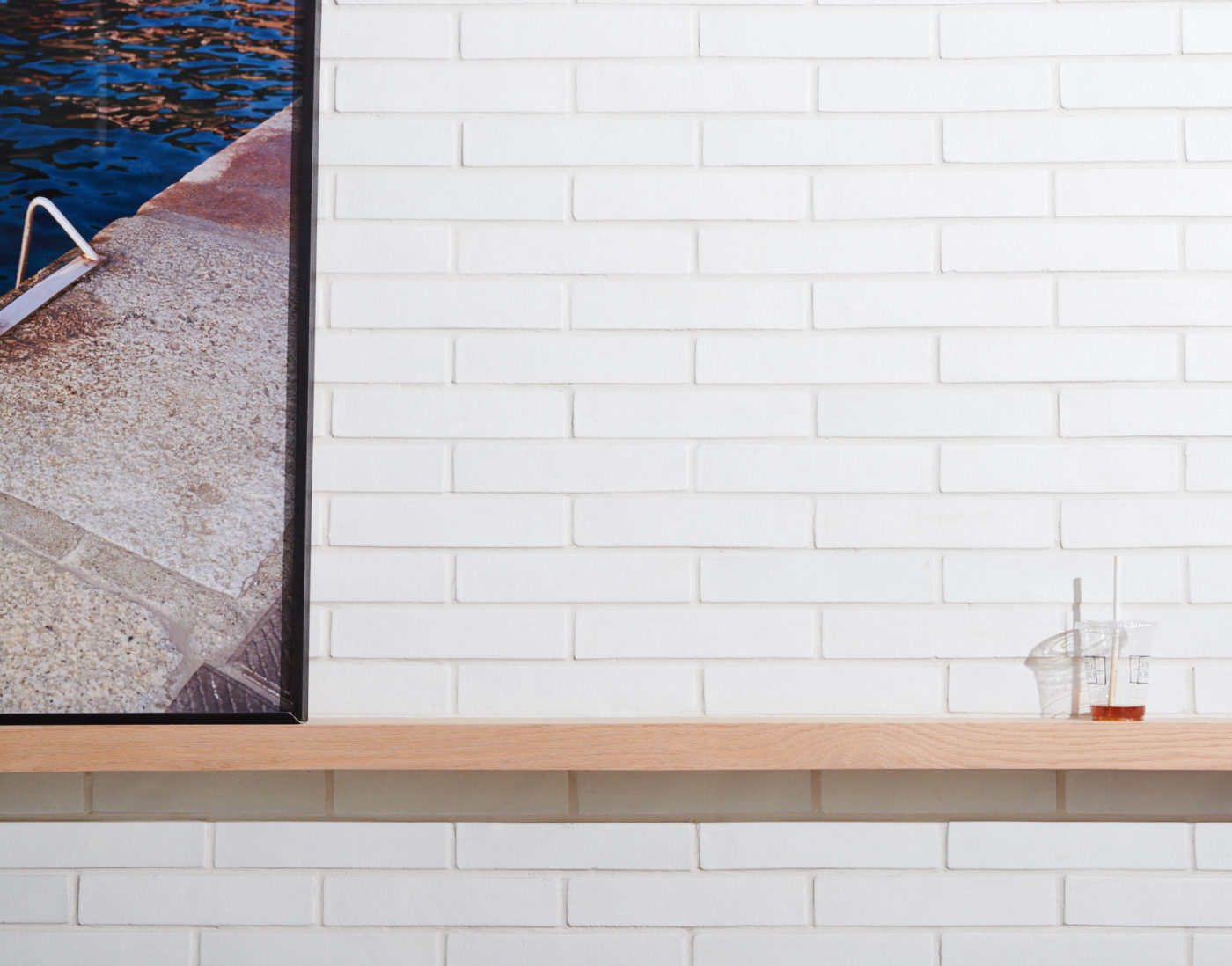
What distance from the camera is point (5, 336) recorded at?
3.70ft

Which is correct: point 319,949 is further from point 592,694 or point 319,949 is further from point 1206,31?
point 1206,31

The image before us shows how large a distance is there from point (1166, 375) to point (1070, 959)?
0.71m

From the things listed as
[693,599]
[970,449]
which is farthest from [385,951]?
[970,449]

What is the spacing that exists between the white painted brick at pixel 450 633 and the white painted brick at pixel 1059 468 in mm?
519

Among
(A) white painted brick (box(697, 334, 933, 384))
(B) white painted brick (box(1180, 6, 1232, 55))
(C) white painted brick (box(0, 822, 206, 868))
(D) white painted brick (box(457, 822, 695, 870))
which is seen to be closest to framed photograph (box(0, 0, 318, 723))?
(C) white painted brick (box(0, 822, 206, 868))

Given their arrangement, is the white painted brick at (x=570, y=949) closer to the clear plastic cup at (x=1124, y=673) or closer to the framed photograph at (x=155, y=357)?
the framed photograph at (x=155, y=357)

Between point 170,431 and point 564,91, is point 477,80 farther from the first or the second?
point 170,431

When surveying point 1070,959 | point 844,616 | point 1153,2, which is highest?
point 1153,2

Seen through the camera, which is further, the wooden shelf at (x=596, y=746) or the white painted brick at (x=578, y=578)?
the white painted brick at (x=578, y=578)

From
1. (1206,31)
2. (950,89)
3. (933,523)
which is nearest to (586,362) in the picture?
(933,523)

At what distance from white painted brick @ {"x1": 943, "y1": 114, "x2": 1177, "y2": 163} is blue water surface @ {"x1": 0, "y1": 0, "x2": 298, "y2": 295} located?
2.78 ft

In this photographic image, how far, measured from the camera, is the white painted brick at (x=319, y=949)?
1103 millimetres

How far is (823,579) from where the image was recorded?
112cm

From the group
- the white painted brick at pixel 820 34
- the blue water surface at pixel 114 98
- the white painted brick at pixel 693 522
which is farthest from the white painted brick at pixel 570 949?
the white painted brick at pixel 820 34
